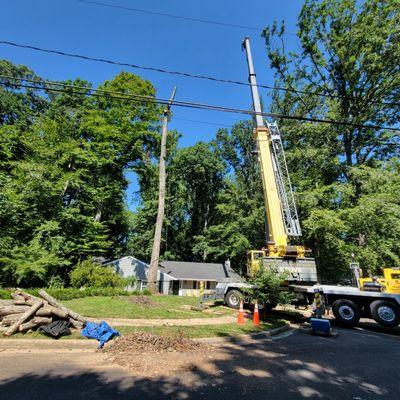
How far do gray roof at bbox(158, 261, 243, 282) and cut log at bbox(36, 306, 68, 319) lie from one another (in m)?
23.2

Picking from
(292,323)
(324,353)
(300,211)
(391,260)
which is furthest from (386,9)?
(324,353)

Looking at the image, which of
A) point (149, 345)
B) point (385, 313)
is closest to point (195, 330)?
point (149, 345)

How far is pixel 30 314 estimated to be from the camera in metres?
7.16

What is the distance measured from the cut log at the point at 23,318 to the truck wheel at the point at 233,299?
8.99 m

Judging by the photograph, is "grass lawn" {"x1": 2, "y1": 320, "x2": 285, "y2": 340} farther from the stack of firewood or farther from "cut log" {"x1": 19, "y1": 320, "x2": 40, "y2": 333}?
the stack of firewood

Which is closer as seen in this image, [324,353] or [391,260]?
[324,353]

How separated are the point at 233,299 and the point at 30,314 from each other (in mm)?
9392

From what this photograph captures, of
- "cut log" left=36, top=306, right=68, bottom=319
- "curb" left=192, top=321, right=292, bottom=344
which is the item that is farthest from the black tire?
"cut log" left=36, top=306, right=68, bottom=319

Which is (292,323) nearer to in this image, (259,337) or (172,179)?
(259,337)

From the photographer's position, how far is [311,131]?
2259 centimetres

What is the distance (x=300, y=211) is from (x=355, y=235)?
416cm

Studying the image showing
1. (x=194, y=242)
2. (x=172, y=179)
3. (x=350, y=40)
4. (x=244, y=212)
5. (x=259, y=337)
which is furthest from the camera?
(x=194, y=242)

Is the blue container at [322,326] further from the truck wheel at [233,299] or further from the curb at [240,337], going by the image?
the truck wheel at [233,299]

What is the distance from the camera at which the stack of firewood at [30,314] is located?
22.9 feet
